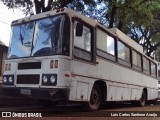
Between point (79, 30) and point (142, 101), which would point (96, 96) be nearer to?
point (79, 30)

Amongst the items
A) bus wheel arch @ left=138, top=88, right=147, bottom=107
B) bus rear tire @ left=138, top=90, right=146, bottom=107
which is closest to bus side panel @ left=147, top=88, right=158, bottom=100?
bus wheel arch @ left=138, top=88, right=147, bottom=107

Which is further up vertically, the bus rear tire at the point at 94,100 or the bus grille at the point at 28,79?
the bus grille at the point at 28,79

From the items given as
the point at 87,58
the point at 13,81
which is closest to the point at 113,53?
the point at 87,58

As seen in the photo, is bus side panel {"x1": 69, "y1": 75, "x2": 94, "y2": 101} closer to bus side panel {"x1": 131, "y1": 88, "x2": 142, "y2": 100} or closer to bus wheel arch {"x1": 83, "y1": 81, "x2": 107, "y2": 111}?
bus wheel arch {"x1": 83, "y1": 81, "x2": 107, "y2": 111}

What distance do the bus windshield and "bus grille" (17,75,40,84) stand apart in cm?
68

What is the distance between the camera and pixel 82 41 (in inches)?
376

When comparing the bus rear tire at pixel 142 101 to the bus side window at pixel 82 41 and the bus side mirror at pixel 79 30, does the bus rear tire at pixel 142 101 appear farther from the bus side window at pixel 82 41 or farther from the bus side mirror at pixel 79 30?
the bus side mirror at pixel 79 30

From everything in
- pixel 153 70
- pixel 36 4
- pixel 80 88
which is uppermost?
pixel 36 4

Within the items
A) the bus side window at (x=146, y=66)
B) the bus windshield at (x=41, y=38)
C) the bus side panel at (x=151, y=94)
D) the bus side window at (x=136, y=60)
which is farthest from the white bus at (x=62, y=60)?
the bus side panel at (x=151, y=94)

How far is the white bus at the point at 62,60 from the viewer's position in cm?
868

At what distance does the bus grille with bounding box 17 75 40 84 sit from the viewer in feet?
29.6

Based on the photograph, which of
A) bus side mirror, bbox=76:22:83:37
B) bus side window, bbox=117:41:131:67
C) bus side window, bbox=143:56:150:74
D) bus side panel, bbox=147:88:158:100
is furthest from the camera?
bus side panel, bbox=147:88:158:100

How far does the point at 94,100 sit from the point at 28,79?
2447 millimetres

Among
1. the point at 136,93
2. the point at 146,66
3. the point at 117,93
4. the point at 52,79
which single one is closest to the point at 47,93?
the point at 52,79
